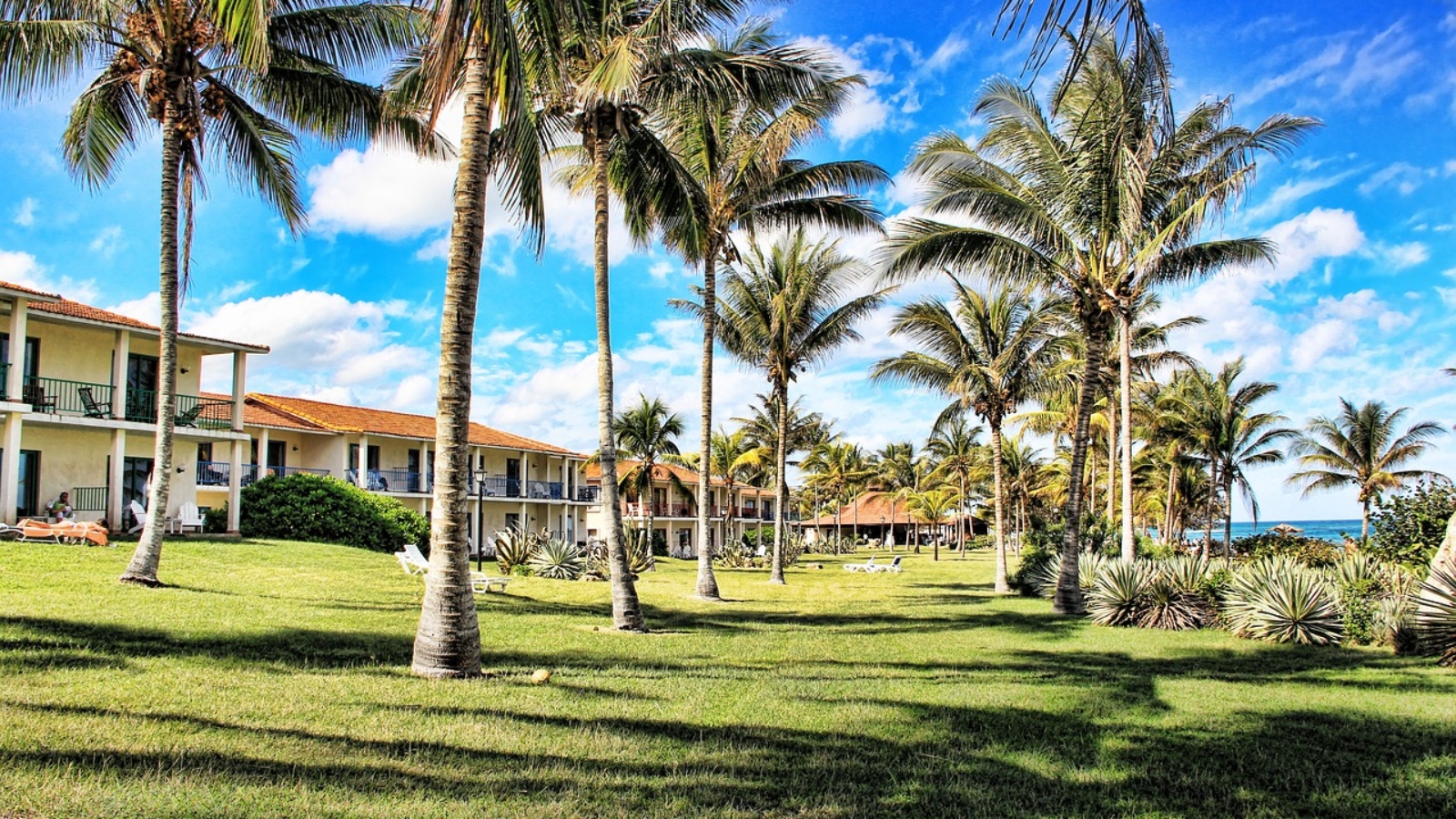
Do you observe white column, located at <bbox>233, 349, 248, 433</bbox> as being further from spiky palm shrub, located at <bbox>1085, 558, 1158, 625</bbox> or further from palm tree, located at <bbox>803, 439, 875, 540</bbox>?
palm tree, located at <bbox>803, 439, 875, 540</bbox>

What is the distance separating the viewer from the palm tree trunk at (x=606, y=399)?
1213cm

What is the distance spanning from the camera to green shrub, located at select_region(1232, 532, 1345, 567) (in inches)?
776

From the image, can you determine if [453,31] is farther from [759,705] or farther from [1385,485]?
[1385,485]

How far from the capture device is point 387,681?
7.12 meters

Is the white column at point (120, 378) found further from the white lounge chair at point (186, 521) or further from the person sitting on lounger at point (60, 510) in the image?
the white lounge chair at point (186, 521)

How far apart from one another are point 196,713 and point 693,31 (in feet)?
36.4

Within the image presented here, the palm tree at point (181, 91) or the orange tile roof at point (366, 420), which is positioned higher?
the palm tree at point (181, 91)

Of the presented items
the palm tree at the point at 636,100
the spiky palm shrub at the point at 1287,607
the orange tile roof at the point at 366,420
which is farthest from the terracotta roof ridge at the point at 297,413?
the spiky palm shrub at the point at 1287,607

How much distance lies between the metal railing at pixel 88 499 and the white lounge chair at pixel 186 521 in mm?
1777

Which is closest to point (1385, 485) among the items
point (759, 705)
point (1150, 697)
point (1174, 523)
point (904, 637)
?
point (1174, 523)

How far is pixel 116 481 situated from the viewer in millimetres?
21375

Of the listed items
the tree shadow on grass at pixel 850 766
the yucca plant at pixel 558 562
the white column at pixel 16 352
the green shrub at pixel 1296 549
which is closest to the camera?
the tree shadow on grass at pixel 850 766

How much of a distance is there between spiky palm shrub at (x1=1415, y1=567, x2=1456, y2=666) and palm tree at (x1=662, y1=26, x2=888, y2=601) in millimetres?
10757

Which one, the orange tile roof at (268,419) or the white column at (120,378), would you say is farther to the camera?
the orange tile roof at (268,419)
